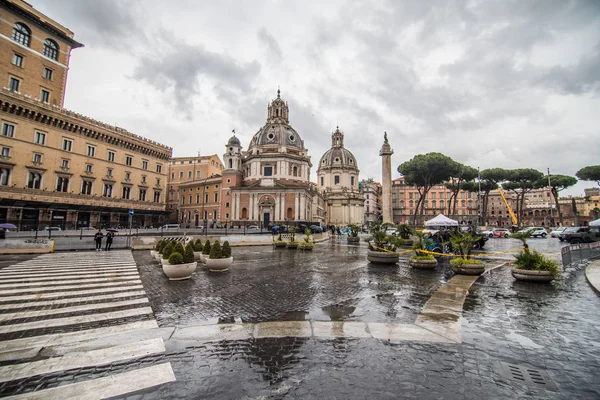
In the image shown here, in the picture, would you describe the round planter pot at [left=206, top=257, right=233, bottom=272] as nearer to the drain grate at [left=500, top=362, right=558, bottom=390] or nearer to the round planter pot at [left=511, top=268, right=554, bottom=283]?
the drain grate at [left=500, top=362, right=558, bottom=390]

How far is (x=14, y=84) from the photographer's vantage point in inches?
1458

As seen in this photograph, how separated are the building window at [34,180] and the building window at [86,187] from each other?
5092 millimetres

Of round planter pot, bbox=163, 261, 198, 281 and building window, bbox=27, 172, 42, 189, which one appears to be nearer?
round planter pot, bbox=163, 261, 198, 281

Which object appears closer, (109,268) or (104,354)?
(104,354)

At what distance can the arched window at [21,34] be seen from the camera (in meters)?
36.9

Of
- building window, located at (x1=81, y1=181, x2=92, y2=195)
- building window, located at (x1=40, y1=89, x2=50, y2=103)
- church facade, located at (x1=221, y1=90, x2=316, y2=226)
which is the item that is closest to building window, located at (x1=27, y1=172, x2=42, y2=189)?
building window, located at (x1=81, y1=181, x2=92, y2=195)

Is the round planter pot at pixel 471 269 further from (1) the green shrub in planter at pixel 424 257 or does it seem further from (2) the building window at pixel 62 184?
(2) the building window at pixel 62 184

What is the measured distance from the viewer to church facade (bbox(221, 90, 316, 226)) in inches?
2090

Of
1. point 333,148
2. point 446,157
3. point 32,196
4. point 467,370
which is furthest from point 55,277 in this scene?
point 333,148

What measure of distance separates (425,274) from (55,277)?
13225mm

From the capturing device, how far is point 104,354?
406 cm

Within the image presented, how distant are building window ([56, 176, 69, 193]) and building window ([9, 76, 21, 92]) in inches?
479

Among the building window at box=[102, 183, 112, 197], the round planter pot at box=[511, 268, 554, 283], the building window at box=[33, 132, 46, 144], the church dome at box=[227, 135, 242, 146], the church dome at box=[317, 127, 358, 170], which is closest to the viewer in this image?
the round planter pot at box=[511, 268, 554, 283]

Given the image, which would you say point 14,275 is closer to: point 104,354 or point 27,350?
point 27,350
